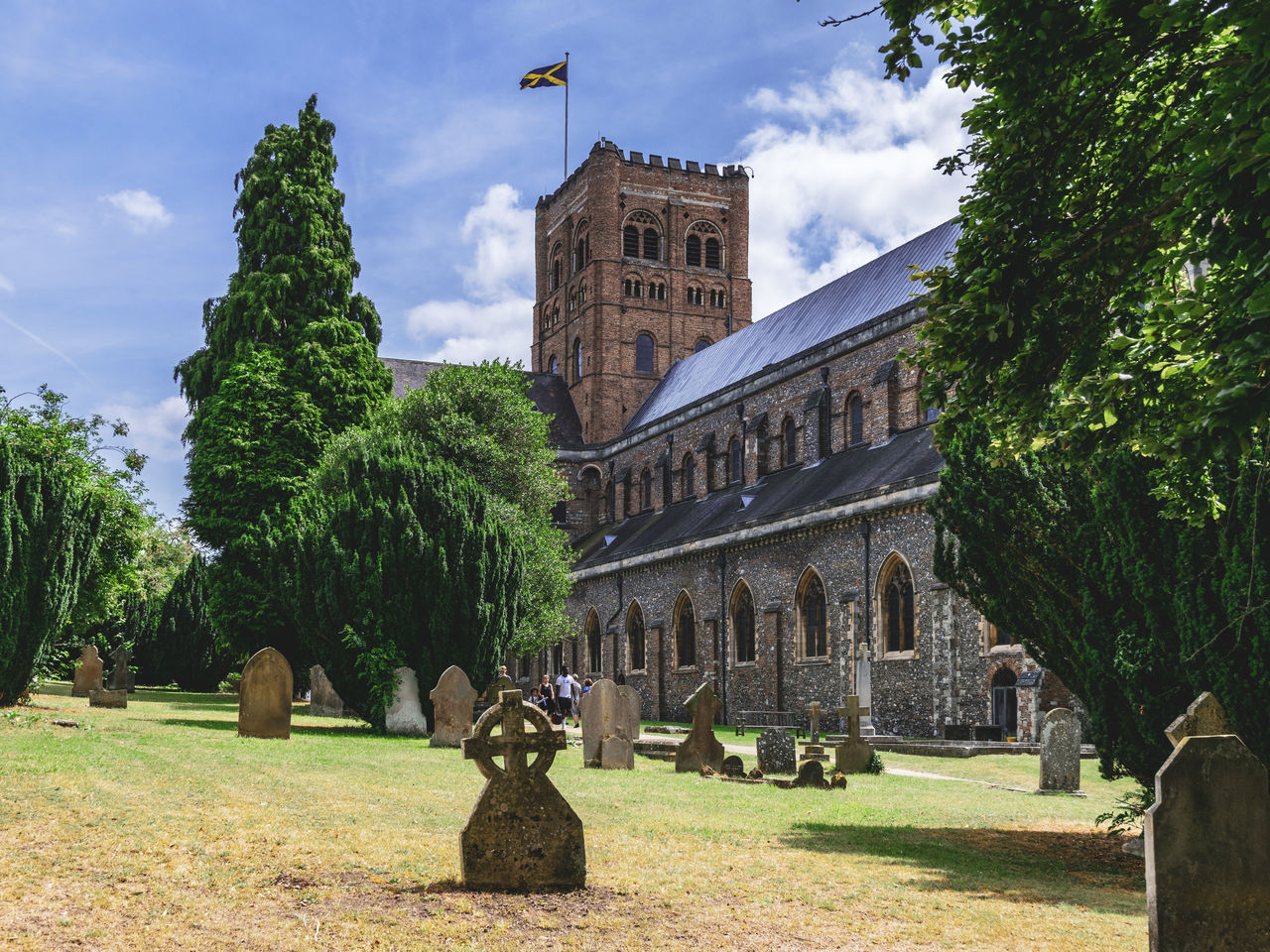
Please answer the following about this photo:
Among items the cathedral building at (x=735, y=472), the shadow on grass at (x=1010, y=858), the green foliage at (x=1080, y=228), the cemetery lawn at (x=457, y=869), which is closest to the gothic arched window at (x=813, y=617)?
the cathedral building at (x=735, y=472)

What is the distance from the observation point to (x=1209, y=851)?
667cm

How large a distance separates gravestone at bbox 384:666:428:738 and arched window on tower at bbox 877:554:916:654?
12232 mm

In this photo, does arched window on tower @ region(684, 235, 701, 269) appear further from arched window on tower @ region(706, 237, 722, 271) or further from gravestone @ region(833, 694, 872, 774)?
gravestone @ region(833, 694, 872, 774)

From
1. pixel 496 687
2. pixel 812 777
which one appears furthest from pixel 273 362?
pixel 812 777

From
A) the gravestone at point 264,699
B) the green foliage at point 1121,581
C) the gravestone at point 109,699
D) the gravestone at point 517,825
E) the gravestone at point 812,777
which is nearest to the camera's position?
the gravestone at point 517,825

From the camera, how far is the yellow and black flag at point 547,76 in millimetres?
53969

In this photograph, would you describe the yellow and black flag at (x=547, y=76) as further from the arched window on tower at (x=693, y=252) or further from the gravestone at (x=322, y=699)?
the gravestone at (x=322, y=699)

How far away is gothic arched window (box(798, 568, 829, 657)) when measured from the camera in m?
31.2

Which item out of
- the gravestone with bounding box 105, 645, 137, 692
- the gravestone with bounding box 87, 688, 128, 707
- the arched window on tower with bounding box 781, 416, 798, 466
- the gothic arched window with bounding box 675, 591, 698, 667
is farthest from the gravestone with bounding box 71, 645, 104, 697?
the arched window on tower with bounding box 781, 416, 798, 466

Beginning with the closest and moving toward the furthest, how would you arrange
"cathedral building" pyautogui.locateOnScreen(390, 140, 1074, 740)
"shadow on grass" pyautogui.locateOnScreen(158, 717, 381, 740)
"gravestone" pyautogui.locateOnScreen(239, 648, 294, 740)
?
"gravestone" pyautogui.locateOnScreen(239, 648, 294, 740) < "shadow on grass" pyautogui.locateOnScreen(158, 717, 381, 740) < "cathedral building" pyautogui.locateOnScreen(390, 140, 1074, 740)

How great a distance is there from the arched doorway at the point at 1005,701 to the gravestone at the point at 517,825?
1950 centimetres

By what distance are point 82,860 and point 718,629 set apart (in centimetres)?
2891

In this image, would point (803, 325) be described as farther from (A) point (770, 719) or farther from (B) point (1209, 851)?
(B) point (1209, 851)

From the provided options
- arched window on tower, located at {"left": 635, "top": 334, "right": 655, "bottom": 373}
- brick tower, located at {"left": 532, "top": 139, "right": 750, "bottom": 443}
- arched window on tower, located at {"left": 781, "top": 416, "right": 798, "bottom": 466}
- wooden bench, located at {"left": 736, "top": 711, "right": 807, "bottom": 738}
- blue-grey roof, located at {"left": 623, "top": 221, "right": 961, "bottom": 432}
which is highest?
brick tower, located at {"left": 532, "top": 139, "right": 750, "bottom": 443}
